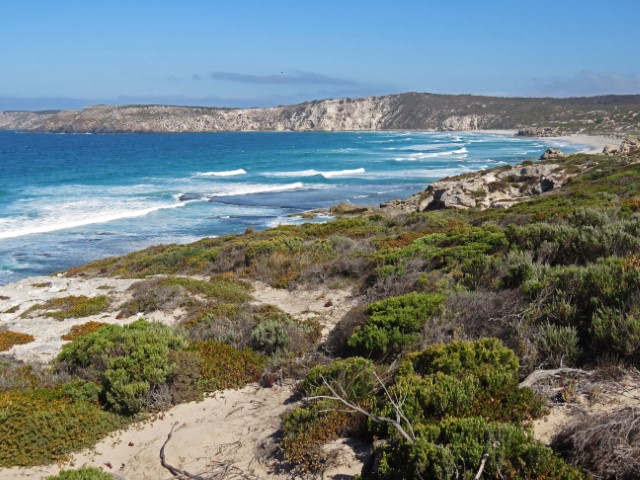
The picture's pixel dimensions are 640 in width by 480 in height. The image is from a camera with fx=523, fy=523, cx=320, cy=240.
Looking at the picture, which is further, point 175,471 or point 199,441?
point 199,441

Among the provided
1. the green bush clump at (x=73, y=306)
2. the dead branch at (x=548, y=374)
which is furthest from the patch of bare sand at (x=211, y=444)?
the green bush clump at (x=73, y=306)

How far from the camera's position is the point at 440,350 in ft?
18.5

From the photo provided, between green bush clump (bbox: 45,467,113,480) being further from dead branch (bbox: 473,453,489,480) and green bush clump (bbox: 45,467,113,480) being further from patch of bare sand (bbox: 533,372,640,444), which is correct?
patch of bare sand (bbox: 533,372,640,444)

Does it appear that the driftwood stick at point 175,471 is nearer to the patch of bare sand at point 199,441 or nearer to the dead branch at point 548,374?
the patch of bare sand at point 199,441

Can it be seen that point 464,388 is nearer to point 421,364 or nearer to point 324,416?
point 421,364

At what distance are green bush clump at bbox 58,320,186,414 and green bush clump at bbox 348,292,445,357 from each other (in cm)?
260

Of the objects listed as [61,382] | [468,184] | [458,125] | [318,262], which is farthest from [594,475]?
[458,125]

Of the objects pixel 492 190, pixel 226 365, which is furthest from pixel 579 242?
pixel 492 190

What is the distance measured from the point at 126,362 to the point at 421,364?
3.88 meters

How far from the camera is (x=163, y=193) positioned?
157 feet

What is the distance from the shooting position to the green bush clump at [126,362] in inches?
259

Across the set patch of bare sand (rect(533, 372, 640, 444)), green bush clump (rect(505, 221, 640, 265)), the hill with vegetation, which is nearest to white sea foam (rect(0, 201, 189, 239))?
the hill with vegetation

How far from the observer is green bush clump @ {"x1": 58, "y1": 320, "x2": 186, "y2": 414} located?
6566 millimetres

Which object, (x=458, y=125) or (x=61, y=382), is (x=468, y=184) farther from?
(x=458, y=125)
